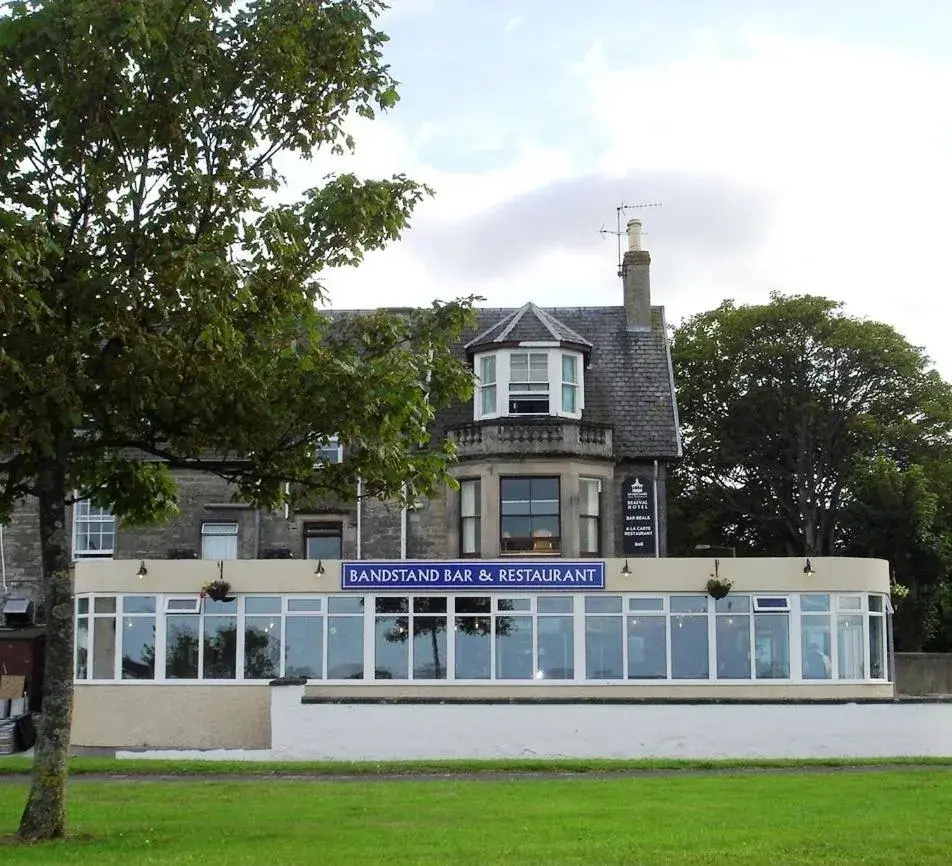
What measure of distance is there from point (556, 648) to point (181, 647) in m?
8.32

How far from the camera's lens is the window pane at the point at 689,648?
30.9 meters

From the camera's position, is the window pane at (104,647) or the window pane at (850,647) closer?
the window pane at (850,647)

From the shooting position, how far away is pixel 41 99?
14977 millimetres

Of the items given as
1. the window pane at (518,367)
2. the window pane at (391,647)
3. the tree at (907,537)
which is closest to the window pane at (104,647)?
the window pane at (391,647)

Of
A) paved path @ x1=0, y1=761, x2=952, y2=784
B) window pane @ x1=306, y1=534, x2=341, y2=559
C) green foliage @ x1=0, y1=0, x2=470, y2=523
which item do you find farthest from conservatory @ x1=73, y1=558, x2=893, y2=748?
green foliage @ x1=0, y1=0, x2=470, y2=523

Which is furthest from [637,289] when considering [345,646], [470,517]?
[345,646]

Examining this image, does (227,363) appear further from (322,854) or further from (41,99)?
(322,854)

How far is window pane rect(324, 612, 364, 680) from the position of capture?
31328mm

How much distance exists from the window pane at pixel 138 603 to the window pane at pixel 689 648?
11.6m

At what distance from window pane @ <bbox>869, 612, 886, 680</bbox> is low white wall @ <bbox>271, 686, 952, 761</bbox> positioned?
3.74 meters

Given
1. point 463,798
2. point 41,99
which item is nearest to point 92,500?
point 41,99

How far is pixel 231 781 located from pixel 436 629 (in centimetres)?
941

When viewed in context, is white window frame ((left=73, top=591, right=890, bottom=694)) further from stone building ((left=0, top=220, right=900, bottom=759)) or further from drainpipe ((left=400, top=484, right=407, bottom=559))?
drainpipe ((left=400, top=484, right=407, bottom=559))

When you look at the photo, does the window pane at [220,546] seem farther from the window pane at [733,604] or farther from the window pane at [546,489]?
the window pane at [733,604]
